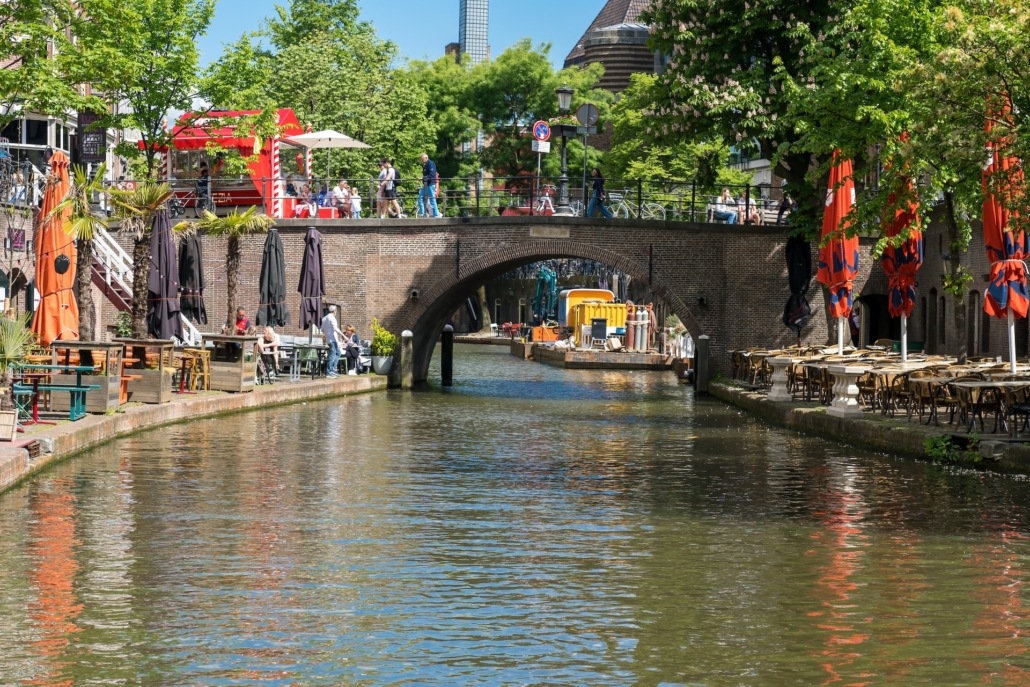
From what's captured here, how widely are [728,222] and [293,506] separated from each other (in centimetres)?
2402

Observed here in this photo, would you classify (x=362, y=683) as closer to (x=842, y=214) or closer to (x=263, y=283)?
(x=842, y=214)

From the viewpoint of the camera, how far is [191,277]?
3161cm

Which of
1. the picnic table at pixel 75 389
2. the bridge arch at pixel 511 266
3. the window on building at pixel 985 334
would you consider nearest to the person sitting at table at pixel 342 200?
the bridge arch at pixel 511 266

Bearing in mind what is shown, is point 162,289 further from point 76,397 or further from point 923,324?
point 923,324

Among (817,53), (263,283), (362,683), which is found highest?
(817,53)

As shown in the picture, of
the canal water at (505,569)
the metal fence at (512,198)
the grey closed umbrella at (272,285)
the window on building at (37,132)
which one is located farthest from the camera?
the window on building at (37,132)

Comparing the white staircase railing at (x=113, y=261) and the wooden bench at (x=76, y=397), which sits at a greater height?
the white staircase railing at (x=113, y=261)

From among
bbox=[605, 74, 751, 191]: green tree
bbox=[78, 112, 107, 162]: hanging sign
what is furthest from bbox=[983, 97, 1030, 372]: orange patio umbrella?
bbox=[605, 74, 751, 191]: green tree

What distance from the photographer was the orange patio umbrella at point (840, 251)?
1017 inches

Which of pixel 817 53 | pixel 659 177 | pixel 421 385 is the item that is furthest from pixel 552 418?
pixel 659 177

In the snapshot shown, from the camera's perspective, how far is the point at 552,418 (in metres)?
25.6

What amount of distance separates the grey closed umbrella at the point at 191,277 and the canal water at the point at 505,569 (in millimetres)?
13008

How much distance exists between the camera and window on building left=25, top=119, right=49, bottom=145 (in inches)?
1699

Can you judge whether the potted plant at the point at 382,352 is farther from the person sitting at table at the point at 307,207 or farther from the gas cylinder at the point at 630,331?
the gas cylinder at the point at 630,331
